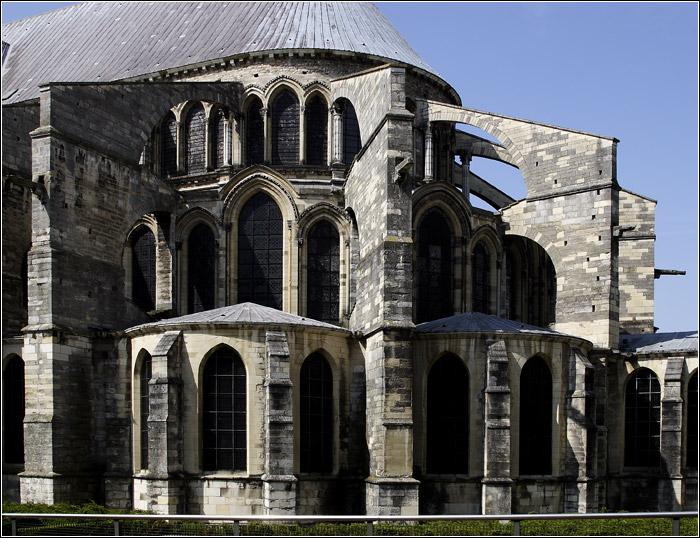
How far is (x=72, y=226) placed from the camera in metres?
27.0

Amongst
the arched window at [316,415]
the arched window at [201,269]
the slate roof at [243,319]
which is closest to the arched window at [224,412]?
the slate roof at [243,319]

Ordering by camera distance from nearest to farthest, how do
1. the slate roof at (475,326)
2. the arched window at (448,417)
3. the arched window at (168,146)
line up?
the arched window at (448,417)
the slate roof at (475,326)
the arched window at (168,146)

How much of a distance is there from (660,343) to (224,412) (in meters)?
15.3

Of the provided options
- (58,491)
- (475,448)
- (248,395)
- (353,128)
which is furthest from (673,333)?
(58,491)

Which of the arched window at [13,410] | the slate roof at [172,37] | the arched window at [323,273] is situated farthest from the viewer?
the slate roof at [172,37]

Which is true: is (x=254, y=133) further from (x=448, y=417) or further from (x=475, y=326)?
(x=448, y=417)

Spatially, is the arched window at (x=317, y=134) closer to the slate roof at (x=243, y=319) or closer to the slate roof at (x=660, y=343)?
the slate roof at (x=243, y=319)

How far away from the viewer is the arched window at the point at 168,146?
34.9 meters

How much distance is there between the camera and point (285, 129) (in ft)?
111

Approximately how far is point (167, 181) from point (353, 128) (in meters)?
6.80

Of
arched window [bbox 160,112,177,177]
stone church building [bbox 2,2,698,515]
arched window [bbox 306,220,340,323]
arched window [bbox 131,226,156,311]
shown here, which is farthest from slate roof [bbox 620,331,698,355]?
arched window [bbox 160,112,177,177]

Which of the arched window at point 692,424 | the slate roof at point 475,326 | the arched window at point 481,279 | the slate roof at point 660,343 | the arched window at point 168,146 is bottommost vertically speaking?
the arched window at point 692,424

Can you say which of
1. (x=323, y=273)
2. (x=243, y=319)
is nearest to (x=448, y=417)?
(x=243, y=319)

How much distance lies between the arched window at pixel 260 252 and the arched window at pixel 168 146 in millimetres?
4819
